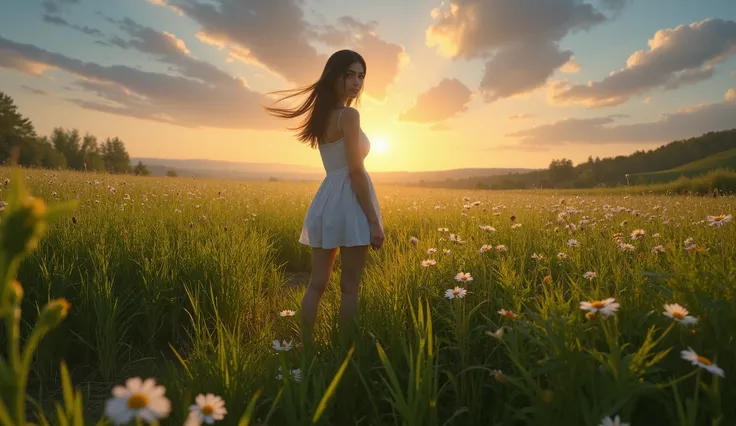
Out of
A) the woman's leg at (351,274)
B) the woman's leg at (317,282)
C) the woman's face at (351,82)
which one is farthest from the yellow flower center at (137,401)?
the woman's face at (351,82)

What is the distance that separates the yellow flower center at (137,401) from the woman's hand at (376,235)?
2.70 m

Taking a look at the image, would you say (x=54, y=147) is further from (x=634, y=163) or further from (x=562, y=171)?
(x=634, y=163)

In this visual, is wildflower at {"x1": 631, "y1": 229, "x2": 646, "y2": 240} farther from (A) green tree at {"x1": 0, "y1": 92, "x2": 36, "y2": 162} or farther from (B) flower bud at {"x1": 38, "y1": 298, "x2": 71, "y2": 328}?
(A) green tree at {"x1": 0, "y1": 92, "x2": 36, "y2": 162}

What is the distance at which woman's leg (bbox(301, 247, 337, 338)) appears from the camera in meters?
3.64

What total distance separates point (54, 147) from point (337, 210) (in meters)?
106

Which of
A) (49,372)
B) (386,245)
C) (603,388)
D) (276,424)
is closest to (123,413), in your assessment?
(276,424)

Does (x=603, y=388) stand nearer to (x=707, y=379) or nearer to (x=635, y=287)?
(x=707, y=379)

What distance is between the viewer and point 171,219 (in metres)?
6.38

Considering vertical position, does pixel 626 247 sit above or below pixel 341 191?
below

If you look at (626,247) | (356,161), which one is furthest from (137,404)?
(626,247)

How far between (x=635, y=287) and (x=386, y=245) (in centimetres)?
407

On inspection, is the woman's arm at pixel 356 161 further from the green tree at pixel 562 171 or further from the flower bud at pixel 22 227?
the green tree at pixel 562 171

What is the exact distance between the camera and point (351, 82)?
147 inches

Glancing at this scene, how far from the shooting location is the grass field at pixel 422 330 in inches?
73.4
